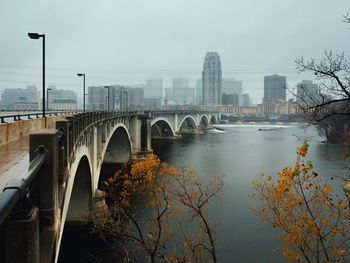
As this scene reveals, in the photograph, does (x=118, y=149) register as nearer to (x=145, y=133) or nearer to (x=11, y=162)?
(x=145, y=133)

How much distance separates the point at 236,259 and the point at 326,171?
2655 cm

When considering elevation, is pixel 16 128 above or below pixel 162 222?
above

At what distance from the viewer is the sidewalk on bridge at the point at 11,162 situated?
23.4 feet

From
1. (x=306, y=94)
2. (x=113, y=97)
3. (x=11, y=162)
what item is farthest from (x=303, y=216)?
(x=113, y=97)

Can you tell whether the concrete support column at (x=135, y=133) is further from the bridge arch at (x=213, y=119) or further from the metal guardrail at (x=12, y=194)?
the bridge arch at (x=213, y=119)

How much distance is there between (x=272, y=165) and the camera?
4500cm

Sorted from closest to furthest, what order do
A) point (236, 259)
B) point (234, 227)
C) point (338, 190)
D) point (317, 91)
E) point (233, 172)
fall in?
1. point (317, 91)
2. point (236, 259)
3. point (234, 227)
4. point (338, 190)
5. point (233, 172)

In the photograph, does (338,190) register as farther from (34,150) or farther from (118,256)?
(34,150)

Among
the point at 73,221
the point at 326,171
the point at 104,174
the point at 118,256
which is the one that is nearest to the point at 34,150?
the point at 118,256

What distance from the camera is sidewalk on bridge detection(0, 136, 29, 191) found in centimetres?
712

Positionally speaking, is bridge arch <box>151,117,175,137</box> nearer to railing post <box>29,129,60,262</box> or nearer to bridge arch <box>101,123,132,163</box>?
bridge arch <box>101,123,132,163</box>

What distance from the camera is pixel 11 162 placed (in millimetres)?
9000

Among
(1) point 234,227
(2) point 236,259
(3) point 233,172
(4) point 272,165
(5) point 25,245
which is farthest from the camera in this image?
(4) point 272,165

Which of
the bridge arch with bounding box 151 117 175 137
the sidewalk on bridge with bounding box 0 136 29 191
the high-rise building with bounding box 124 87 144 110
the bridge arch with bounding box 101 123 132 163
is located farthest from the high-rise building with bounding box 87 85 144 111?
the sidewalk on bridge with bounding box 0 136 29 191
